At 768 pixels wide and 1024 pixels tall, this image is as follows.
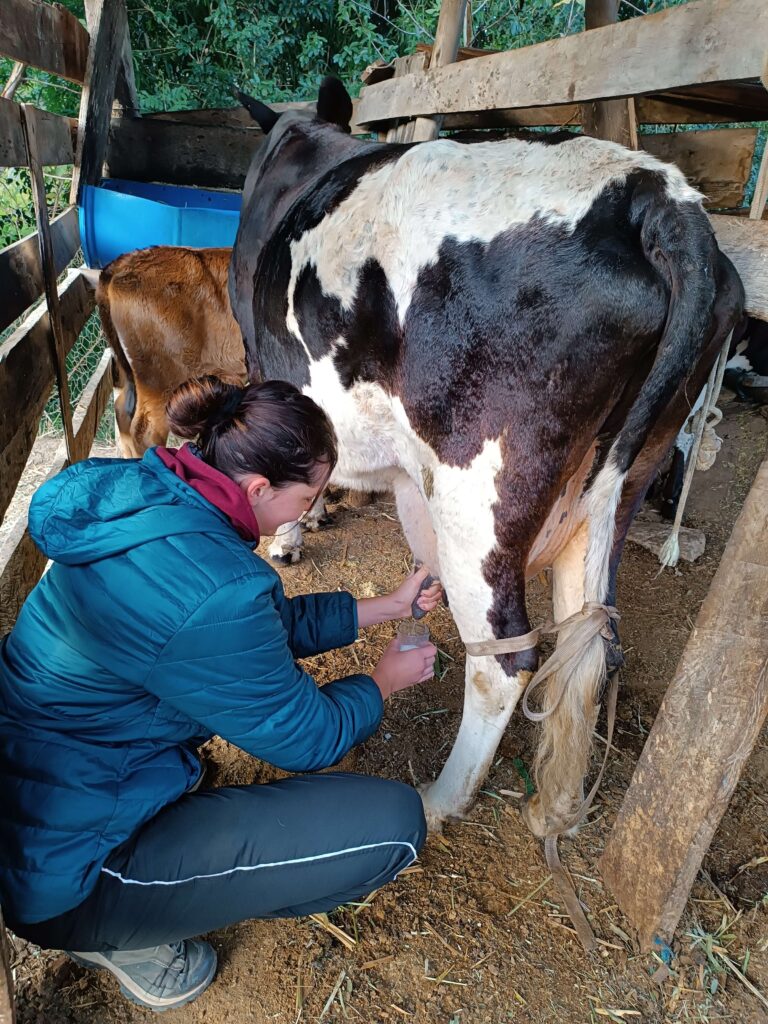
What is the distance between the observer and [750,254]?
163cm

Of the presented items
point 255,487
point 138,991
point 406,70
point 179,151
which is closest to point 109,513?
point 255,487

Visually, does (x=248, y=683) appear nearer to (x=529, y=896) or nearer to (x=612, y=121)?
(x=529, y=896)

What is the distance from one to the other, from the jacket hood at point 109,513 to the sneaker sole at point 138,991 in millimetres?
987

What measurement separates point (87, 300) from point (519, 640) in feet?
13.5

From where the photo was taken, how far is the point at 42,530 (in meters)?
1.35

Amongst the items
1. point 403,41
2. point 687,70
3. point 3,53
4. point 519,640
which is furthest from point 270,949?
point 403,41

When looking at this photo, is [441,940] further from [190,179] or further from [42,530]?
[190,179]

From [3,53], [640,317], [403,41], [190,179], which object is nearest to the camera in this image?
[640,317]

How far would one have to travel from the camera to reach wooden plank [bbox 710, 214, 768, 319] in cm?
162

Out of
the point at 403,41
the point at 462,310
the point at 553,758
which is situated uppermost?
the point at 403,41

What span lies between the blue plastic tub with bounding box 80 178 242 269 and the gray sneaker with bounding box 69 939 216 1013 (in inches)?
143

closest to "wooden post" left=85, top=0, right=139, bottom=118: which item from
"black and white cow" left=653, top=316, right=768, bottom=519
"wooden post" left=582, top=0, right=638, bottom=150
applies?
"wooden post" left=582, top=0, right=638, bottom=150

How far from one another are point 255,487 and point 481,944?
1392 mm

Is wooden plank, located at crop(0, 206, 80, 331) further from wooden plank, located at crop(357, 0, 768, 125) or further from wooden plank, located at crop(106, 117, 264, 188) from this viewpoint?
wooden plank, located at crop(106, 117, 264, 188)
